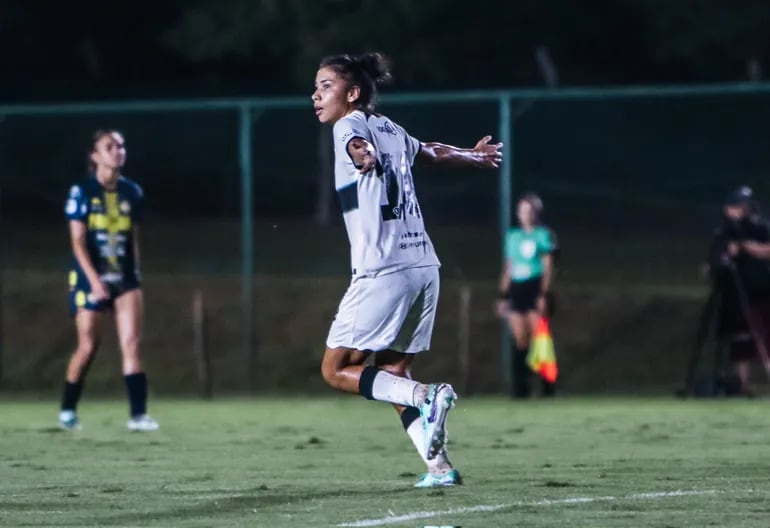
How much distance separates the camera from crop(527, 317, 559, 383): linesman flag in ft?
57.0

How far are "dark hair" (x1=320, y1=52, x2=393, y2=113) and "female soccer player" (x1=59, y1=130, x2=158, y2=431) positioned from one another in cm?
427

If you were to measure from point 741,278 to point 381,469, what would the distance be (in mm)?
7982

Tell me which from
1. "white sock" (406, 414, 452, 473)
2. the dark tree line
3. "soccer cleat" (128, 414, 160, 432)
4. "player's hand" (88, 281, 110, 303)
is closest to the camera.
→ "white sock" (406, 414, 452, 473)

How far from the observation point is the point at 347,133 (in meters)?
8.59

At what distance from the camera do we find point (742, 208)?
56.3 feet

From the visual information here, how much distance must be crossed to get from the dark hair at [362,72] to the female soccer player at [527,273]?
27.6 ft

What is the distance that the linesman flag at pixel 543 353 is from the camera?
17375 mm

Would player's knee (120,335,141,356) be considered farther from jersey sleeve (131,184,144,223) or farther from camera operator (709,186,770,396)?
camera operator (709,186,770,396)

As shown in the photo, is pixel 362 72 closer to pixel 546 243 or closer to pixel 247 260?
pixel 546 243

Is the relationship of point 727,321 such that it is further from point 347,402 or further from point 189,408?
point 189,408

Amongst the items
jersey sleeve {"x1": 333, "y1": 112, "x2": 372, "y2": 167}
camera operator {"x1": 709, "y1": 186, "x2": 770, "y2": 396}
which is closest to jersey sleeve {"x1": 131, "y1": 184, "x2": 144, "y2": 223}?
jersey sleeve {"x1": 333, "y1": 112, "x2": 372, "y2": 167}

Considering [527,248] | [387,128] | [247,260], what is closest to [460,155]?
[387,128]

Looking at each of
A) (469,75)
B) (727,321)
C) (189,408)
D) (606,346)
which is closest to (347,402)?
(189,408)

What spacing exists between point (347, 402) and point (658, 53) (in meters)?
21.8
